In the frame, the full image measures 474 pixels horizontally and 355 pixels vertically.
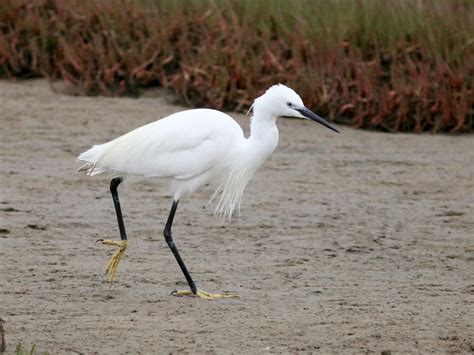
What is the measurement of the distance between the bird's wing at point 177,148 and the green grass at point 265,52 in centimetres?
390

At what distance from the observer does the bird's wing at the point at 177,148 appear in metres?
6.34

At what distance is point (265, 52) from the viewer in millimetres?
10727

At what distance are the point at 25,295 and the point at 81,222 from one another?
1.69m

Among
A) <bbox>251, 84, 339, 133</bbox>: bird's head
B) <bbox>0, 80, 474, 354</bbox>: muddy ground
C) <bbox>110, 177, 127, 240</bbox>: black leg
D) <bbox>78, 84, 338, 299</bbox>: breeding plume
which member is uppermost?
<bbox>251, 84, 339, 133</bbox>: bird's head

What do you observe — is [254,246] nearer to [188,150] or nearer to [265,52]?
[188,150]

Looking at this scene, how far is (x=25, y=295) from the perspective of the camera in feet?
19.1

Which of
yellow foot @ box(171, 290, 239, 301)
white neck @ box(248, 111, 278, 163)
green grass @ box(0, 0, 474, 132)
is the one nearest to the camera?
yellow foot @ box(171, 290, 239, 301)

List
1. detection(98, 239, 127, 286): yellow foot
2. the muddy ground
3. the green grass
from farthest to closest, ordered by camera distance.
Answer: the green grass < detection(98, 239, 127, 286): yellow foot < the muddy ground

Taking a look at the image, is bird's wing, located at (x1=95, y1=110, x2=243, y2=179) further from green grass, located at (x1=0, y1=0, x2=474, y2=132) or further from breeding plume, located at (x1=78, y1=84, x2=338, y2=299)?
green grass, located at (x1=0, y1=0, x2=474, y2=132)

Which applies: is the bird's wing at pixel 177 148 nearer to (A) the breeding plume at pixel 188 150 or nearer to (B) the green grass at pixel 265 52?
(A) the breeding plume at pixel 188 150

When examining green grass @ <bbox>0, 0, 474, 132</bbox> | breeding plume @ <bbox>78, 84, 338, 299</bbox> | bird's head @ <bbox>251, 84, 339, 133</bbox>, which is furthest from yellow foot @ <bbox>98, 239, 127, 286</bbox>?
green grass @ <bbox>0, 0, 474, 132</bbox>

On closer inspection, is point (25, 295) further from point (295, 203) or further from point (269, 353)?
point (295, 203)

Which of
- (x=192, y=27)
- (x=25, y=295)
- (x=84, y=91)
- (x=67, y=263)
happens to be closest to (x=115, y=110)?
(x=84, y=91)

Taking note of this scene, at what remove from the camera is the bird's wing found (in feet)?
20.8
